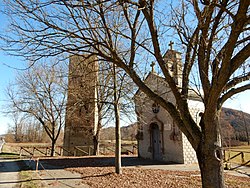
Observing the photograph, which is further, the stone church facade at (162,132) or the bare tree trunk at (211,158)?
the stone church facade at (162,132)

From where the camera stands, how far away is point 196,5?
4.31 meters

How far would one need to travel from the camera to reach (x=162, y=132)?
608 inches

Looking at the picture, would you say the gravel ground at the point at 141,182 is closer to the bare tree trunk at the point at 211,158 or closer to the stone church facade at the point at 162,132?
the bare tree trunk at the point at 211,158

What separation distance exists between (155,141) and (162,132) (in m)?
1.31

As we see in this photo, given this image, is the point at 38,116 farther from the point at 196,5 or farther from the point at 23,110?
the point at 196,5

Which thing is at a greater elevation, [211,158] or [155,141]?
[211,158]

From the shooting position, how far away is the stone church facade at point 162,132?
14.0m

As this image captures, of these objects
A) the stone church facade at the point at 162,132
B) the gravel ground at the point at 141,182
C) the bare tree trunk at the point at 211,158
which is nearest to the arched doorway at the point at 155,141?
the stone church facade at the point at 162,132

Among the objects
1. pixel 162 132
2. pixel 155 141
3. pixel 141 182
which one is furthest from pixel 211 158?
pixel 155 141

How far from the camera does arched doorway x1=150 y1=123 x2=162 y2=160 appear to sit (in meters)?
15.8

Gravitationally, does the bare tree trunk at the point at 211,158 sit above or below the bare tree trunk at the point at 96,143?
above

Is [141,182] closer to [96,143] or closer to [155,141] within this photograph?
[155,141]

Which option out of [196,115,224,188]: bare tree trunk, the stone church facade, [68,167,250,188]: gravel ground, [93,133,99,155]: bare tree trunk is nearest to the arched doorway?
the stone church facade

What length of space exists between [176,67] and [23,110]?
18817 millimetres
